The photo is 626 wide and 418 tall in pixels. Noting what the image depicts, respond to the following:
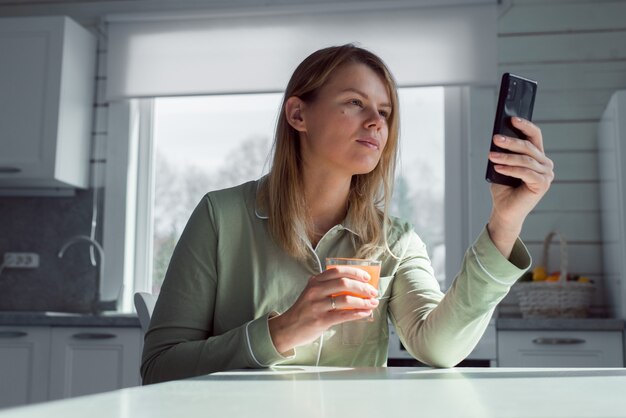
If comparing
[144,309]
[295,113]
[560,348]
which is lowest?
[560,348]

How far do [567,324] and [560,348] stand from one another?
10 centimetres

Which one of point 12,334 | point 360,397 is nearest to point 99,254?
point 12,334

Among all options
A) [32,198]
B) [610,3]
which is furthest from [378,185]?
[32,198]

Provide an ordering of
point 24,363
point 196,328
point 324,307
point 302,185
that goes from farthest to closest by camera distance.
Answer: point 24,363
point 302,185
point 196,328
point 324,307

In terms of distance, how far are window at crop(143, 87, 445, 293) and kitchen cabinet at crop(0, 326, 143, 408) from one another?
30.7 inches

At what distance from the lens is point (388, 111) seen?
5.86ft

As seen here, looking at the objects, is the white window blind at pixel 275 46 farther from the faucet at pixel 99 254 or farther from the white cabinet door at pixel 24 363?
the white cabinet door at pixel 24 363

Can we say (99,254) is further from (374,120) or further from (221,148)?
(374,120)

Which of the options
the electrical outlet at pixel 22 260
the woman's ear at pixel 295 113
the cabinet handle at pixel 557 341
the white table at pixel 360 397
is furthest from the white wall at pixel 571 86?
the white table at pixel 360 397

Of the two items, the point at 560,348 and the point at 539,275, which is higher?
the point at 539,275

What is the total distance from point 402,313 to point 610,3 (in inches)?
113

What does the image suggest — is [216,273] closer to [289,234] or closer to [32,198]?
[289,234]

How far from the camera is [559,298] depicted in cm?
328

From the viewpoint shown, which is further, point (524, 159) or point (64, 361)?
point (64, 361)
